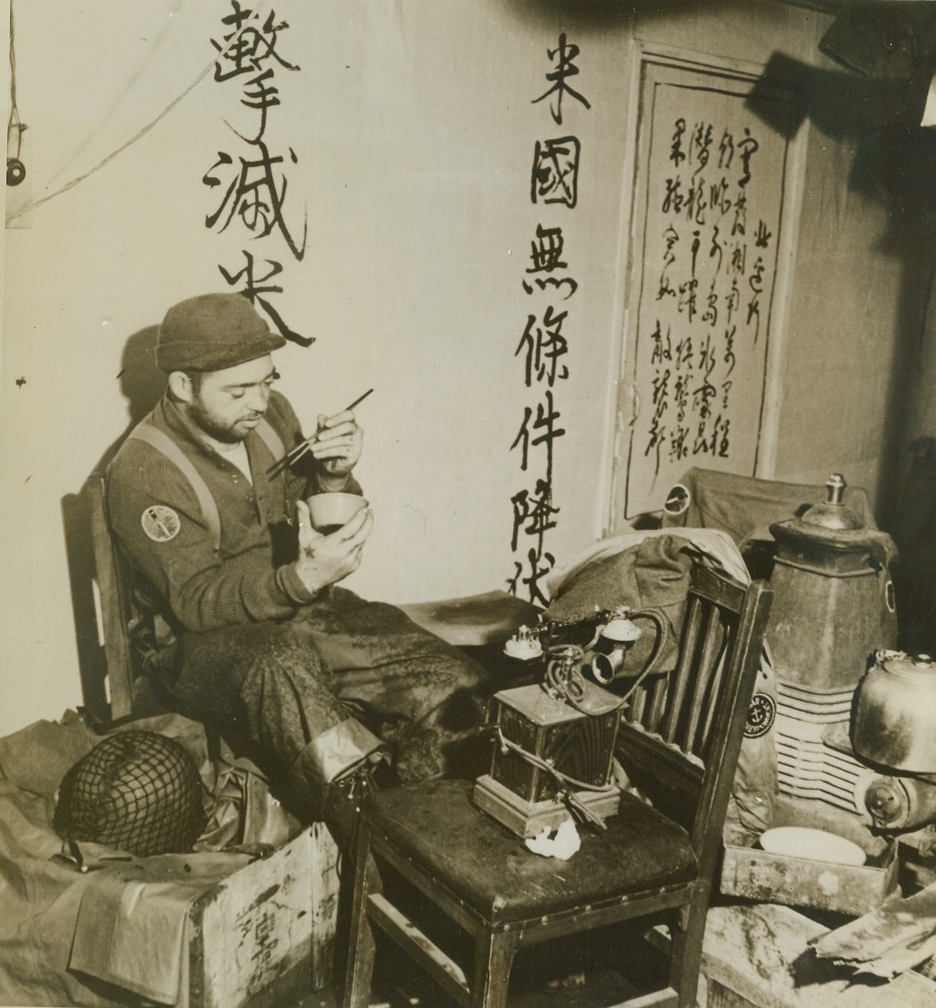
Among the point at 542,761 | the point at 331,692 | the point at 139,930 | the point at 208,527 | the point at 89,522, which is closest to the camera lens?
the point at 542,761

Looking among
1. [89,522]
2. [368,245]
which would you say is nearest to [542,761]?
[89,522]

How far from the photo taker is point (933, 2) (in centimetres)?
379

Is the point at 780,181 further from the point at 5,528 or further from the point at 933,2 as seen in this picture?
the point at 5,528

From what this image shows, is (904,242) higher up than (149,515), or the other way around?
(904,242)

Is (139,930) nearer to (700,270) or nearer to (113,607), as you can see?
(113,607)

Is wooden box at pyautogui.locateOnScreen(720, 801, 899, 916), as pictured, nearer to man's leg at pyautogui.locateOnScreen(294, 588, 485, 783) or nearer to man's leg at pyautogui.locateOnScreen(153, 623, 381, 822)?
man's leg at pyautogui.locateOnScreen(294, 588, 485, 783)

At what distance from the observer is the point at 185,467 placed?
284 centimetres

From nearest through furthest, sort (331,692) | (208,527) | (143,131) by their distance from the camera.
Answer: (143,131) → (208,527) → (331,692)

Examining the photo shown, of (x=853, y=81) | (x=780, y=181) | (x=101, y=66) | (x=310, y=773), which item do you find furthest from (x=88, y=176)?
(x=853, y=81)

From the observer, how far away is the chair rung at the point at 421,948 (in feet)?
7.22

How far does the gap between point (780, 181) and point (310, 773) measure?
3.20 meters

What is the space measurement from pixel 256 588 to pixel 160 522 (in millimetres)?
337

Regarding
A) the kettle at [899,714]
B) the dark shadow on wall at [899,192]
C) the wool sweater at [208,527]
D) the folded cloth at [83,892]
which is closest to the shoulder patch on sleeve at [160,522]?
the wool sweater at [208,527]

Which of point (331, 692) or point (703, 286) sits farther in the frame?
point (703, 286)
